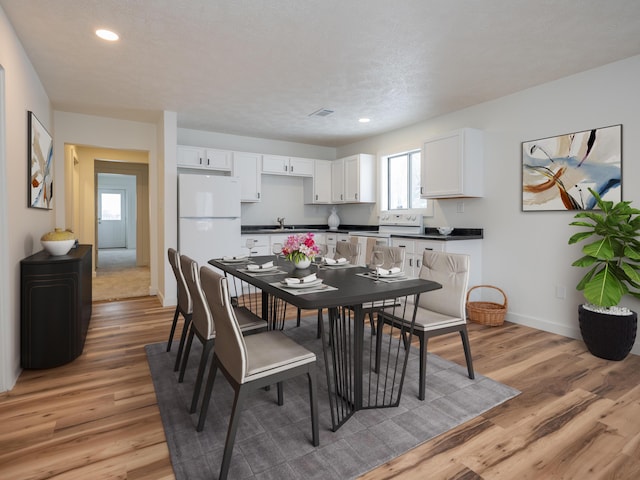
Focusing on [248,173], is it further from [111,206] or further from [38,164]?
[111,206]

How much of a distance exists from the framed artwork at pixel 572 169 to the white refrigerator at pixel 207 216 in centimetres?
354

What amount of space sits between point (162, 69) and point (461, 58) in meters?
2.61

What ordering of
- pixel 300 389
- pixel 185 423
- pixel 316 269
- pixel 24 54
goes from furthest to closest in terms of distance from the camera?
pixel 24 54 → pixel 316 269 → pixel 300 389 → pixel 185 423

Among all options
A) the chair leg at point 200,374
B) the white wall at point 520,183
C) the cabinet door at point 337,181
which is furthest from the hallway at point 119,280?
the white wall at point 520,183

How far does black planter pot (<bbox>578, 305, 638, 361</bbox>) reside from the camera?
112 inches

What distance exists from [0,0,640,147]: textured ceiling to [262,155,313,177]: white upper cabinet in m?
1.38

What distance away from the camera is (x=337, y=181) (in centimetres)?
632

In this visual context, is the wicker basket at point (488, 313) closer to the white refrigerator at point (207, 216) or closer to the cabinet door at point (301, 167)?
the white refrigerator at point (207, 216)

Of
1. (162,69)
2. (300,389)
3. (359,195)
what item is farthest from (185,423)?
(359,195)

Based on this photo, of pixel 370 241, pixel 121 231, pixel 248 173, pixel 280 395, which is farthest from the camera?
A: pixel 121 231

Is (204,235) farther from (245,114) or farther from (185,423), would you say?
(185,423)

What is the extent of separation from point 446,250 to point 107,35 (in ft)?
12.0

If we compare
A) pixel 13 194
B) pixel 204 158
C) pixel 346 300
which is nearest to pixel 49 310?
pixel 13 194

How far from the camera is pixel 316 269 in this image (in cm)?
273
